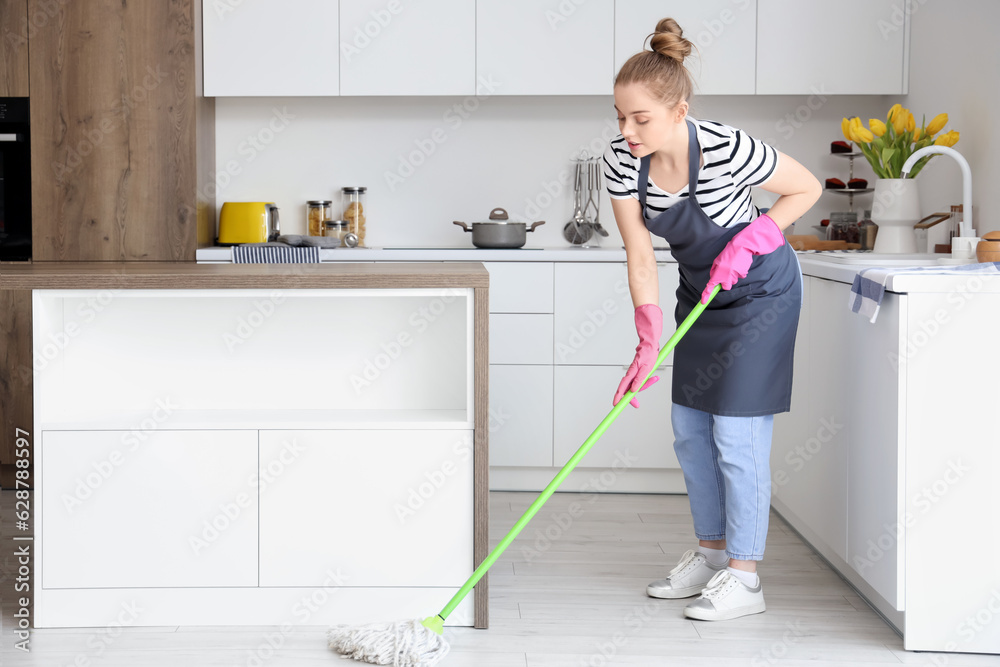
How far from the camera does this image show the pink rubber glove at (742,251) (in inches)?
74.6

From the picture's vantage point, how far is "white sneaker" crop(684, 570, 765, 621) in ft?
6.70

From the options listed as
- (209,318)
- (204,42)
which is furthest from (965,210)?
(204,42)

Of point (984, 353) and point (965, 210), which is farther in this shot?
point (965, 210)

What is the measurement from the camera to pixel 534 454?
10.5 feet

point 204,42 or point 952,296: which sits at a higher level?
point 204,42

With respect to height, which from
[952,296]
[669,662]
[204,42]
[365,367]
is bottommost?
[669,662]

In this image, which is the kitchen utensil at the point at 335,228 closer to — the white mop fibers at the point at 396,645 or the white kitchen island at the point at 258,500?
the white kitchen island at the point at 258,500

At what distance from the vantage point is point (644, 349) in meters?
1.94

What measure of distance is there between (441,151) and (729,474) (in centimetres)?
207

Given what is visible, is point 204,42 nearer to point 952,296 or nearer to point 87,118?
point 87,118

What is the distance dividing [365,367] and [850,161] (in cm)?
239

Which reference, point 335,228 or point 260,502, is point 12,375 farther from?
point 260,502

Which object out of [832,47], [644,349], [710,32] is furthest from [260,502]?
[832,47]

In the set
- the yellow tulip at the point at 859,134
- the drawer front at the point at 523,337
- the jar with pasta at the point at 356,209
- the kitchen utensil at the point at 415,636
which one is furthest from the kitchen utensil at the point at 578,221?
the kitchen utensil at the point at 415,636
